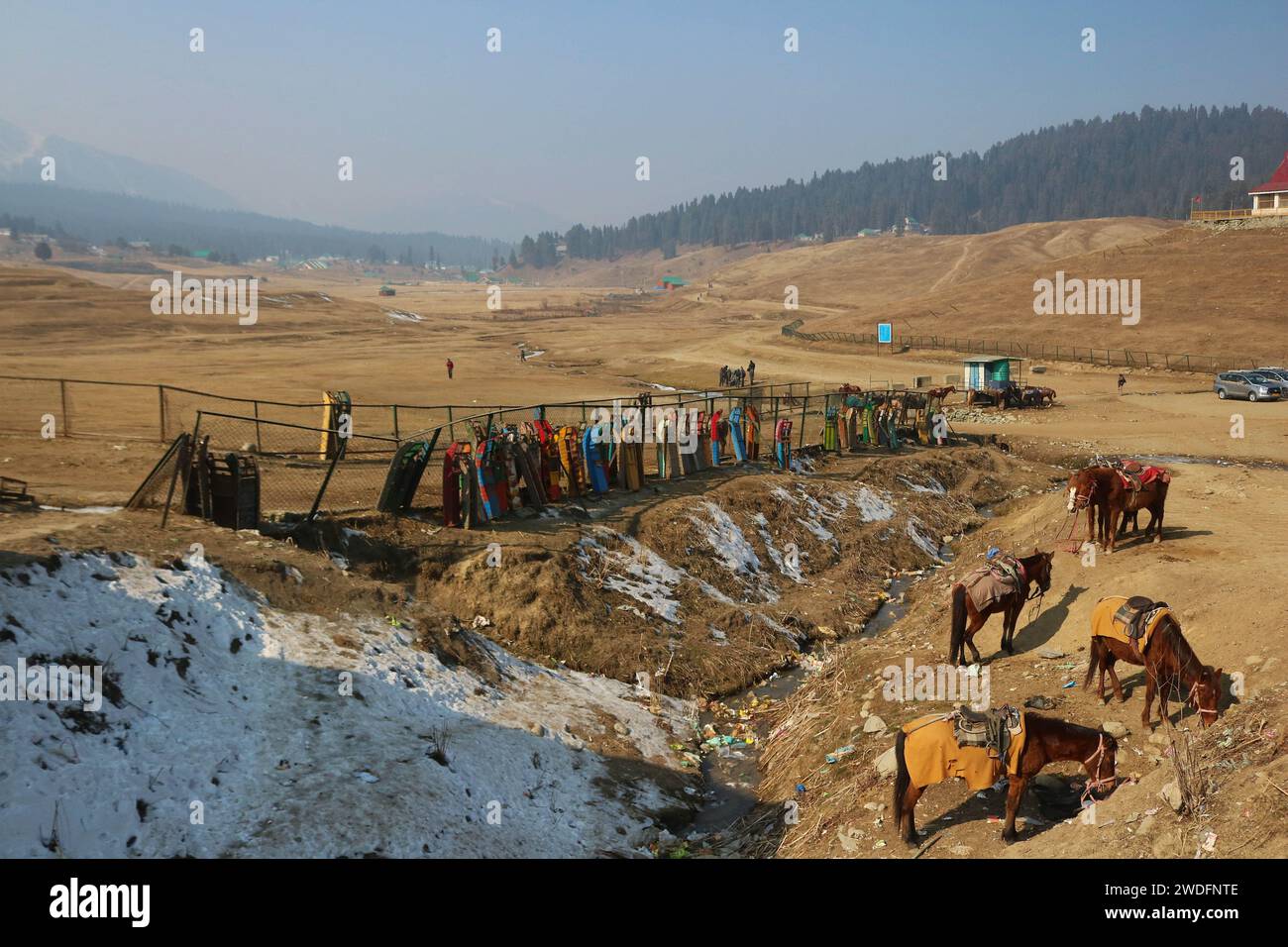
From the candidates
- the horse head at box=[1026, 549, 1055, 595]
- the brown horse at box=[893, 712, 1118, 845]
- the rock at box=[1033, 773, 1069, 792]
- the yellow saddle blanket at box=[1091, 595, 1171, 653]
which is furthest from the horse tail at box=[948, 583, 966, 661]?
the brown horse at box=[893, 712, 1118, 845]

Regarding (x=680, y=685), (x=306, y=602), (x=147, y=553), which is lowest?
(x=680, y=685)

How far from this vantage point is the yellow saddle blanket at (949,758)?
359 inches

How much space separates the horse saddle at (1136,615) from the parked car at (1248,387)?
43.9m

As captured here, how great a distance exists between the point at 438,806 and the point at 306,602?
15.1 ft

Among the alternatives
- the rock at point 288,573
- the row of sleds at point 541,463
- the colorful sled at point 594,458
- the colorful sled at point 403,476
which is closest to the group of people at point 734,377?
the row of sleds at point 541,463

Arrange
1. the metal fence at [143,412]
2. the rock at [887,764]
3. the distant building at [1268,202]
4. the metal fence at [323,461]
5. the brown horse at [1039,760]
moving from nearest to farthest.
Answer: the brown horse at [1039,760], the rock at [887,764], the metal fence at [323,461], the metal fence at [143,412], the distant building at [1268,202]

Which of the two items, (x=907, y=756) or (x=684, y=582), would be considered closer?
(x=907, y=756)

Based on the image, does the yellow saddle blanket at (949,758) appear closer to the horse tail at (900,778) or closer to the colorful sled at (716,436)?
the horse tail at (900,778)

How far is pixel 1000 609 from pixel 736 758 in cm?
467

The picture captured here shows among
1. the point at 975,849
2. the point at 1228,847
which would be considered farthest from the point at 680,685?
the point at 1228,847

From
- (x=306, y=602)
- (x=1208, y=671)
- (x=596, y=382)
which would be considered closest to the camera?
(x=1208, y=671)

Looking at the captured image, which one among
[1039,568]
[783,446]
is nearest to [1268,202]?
[783,446]
